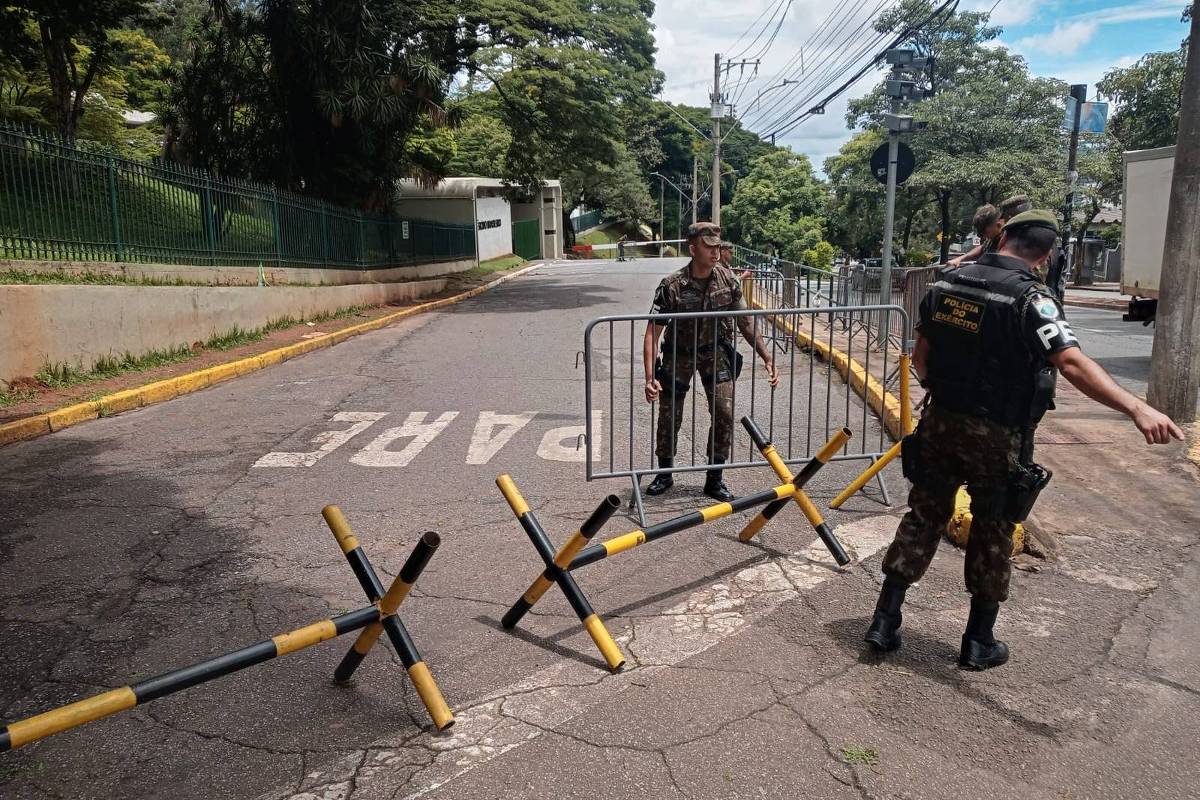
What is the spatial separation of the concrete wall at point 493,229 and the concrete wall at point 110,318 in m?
21.6

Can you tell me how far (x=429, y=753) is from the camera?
2957mm

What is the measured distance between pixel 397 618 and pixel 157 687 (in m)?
0.87

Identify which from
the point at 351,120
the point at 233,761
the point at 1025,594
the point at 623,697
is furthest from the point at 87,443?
the point at 351,120

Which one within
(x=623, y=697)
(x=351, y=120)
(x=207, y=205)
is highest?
(x=351, y=120)

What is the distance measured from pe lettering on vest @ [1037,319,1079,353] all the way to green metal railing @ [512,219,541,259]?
46.3 meters

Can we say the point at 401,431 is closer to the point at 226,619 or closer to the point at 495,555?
the point at 495,555

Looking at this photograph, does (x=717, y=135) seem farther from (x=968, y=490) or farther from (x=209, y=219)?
(x=968, y=490)

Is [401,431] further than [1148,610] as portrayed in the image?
Yes

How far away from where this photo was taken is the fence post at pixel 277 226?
15664 mm

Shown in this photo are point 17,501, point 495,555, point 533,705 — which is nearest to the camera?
point 533,705

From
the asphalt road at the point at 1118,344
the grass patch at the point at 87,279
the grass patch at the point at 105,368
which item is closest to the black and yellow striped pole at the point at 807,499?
the asphalt road at the point at 1118,344

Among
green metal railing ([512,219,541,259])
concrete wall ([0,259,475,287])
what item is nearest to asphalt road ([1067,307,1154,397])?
concrete wall ([0,259,475,287])

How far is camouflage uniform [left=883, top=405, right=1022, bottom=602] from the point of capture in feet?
11.2

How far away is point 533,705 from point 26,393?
739cm
